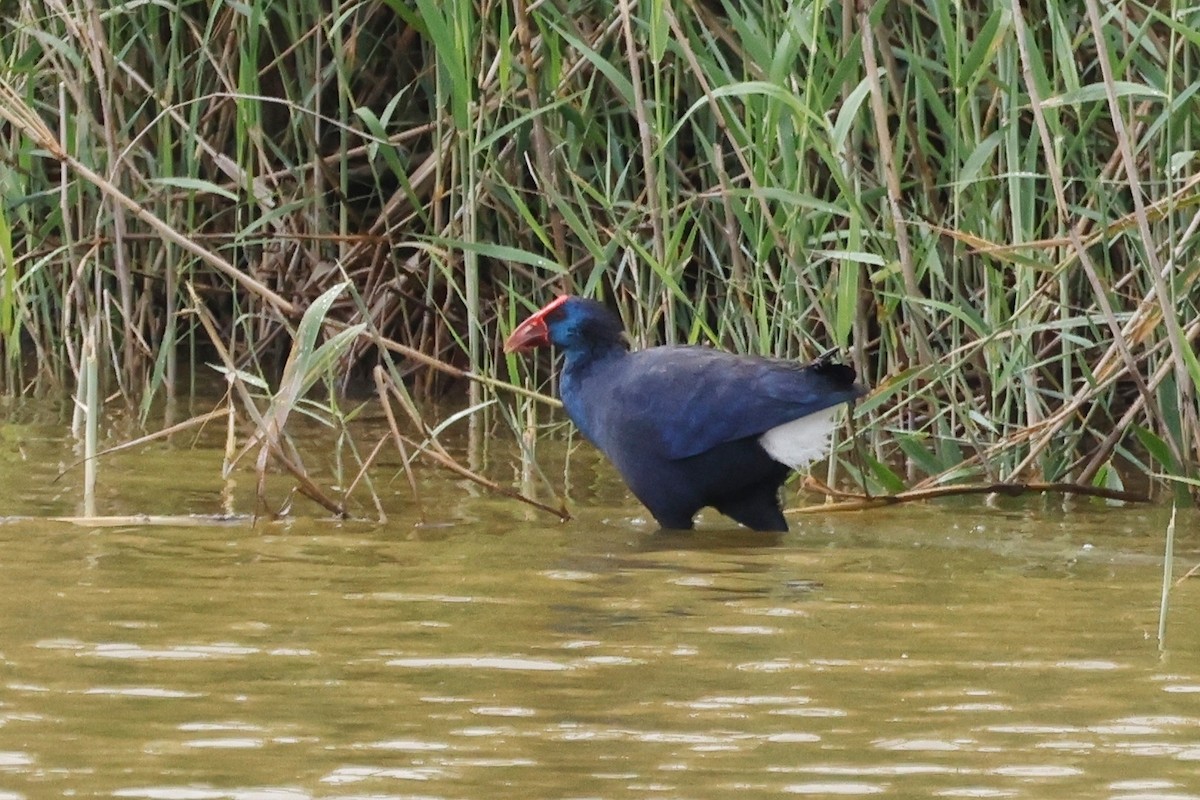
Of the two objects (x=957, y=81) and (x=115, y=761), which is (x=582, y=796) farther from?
(x=957, y=81)

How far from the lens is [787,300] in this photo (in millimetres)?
3695

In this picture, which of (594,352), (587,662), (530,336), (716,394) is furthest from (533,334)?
(587,662)

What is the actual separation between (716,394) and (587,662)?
4.43 ft

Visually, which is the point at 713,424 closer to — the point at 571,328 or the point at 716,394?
the point at 716,394

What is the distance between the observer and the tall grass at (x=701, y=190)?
3.53 meters

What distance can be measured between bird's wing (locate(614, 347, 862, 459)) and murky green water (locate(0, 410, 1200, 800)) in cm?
21

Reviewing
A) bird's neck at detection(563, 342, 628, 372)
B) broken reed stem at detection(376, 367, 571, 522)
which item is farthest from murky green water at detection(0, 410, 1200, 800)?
bird's neck at detection(563, 342, 628, 372)

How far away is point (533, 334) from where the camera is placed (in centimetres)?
397

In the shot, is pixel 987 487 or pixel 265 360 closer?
pixel 987 487

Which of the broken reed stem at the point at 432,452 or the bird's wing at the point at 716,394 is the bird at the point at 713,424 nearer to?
the bird's wing at the point at 716,394

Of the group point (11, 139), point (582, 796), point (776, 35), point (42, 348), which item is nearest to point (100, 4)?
point (11, 139)

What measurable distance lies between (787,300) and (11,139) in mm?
2426

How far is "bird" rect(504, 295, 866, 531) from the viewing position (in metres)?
3.53

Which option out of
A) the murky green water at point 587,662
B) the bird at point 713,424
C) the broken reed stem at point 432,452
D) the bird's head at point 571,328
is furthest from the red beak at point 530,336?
the murky green water at point 587,662
